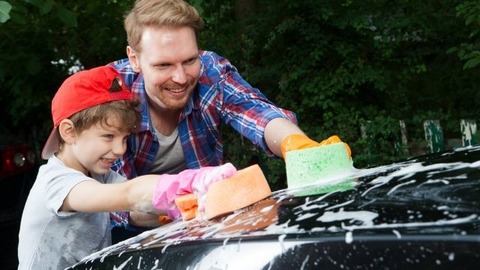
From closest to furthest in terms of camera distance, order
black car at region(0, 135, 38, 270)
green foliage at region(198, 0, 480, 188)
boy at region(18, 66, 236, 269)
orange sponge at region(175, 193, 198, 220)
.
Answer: orange sponge at region(175, 193, 198, 220)
boy at region(18, 66, 236, 269)
black car at region(0, 135, 38, 270)
green foliage at region(198, 0, 480, 188)

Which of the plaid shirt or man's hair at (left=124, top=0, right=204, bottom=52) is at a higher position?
man's hair at (left=124, top=0, right=204, bottom=52)

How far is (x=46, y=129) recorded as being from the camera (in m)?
7.79

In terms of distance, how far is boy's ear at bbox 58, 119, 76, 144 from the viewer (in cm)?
233

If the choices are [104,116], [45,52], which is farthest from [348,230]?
[45,52]

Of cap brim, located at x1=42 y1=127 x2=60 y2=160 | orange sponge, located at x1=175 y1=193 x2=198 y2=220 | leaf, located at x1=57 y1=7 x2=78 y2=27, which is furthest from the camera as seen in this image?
leaf, located at x1=57 y1=7 x2=78 y2=27

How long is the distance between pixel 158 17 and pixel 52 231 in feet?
2.59

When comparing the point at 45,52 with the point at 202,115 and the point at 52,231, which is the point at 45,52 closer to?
the point at 202,115

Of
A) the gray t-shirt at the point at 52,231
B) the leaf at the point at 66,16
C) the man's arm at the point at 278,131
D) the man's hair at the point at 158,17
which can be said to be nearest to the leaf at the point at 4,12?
the man's hair at the point at 158,17

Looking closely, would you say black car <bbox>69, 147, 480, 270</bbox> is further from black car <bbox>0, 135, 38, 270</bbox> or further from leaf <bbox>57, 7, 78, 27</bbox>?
leaf <bbox>57, 7, 78, 27</bbox>

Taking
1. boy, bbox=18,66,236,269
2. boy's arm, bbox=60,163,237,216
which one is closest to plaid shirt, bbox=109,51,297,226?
boy, bbox=18,66,236,269

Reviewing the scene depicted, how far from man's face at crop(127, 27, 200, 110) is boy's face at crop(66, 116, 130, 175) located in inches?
11.4

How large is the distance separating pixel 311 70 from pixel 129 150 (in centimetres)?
422

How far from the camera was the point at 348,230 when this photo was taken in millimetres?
1200

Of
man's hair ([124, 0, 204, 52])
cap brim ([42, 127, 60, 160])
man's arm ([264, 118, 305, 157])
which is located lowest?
man's arm ([264, 118, 305, 157])
